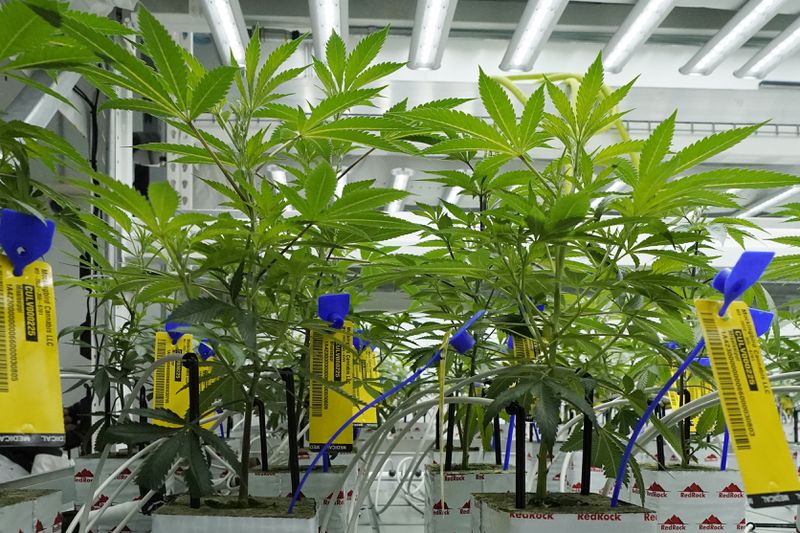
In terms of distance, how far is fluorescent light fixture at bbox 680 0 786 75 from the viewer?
257 centimetres

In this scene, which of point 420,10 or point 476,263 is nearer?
point 476,263

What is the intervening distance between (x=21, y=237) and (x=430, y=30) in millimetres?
2380

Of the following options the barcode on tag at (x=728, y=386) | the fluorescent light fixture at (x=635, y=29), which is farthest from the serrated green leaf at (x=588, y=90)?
the fluorescent light fixture at (x=635, y=29)

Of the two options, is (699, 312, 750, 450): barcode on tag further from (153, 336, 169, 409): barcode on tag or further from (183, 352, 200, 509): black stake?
(153, 336, 169, 409): barcode on tag

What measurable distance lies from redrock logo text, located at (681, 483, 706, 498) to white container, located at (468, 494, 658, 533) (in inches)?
19.4

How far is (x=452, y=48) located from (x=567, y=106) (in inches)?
141

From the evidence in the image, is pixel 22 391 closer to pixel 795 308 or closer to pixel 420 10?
pixel 795 308

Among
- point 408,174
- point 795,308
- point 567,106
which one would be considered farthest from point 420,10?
point 567,106

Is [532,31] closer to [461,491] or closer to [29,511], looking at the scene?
[461,491]

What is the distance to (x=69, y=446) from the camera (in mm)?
1730

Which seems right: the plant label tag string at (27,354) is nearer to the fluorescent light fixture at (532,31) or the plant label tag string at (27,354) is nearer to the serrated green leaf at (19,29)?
the serrated green leaf at (19,29)

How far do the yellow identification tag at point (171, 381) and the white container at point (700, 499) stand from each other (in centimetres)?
75

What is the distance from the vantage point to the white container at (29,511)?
669 mm

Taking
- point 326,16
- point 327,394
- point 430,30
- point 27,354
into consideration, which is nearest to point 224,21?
point 326,16
